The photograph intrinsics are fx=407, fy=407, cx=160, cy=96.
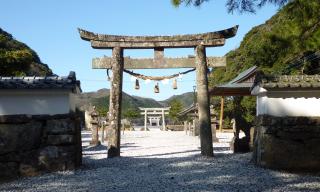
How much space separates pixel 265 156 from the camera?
9086mm

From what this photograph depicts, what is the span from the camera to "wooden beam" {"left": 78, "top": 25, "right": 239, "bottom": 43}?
11.8m

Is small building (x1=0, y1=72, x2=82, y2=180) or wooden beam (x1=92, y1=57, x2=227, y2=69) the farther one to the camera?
wooden beam (x1=92, y1=57, x2=227, y2=69)

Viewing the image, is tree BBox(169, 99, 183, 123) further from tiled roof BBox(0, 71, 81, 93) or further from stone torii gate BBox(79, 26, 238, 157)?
tiled roof BBox(0, 71, 81, 93)

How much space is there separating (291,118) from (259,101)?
111 cm

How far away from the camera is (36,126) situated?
870 cm

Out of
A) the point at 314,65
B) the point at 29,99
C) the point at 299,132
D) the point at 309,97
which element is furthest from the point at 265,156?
the point at 314,65

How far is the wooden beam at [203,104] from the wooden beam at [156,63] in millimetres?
311

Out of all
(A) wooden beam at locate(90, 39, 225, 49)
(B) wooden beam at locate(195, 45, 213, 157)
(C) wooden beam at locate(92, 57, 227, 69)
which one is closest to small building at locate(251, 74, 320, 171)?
(B) wooden beam at locate(195, 45, 213, 157)

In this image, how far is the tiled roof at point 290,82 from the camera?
29.1 ft

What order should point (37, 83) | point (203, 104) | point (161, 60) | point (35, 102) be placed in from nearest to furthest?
point (37, 83), point (35, 102), point (203, 104), point (161, 60)

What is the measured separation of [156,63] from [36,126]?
15.2ft

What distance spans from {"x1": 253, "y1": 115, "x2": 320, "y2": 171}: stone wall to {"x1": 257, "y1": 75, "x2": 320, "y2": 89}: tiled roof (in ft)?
2.34

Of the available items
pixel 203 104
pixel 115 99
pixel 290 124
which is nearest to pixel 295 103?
pixel 290 124

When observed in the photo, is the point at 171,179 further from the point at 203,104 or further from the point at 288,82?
the point at 203,104
